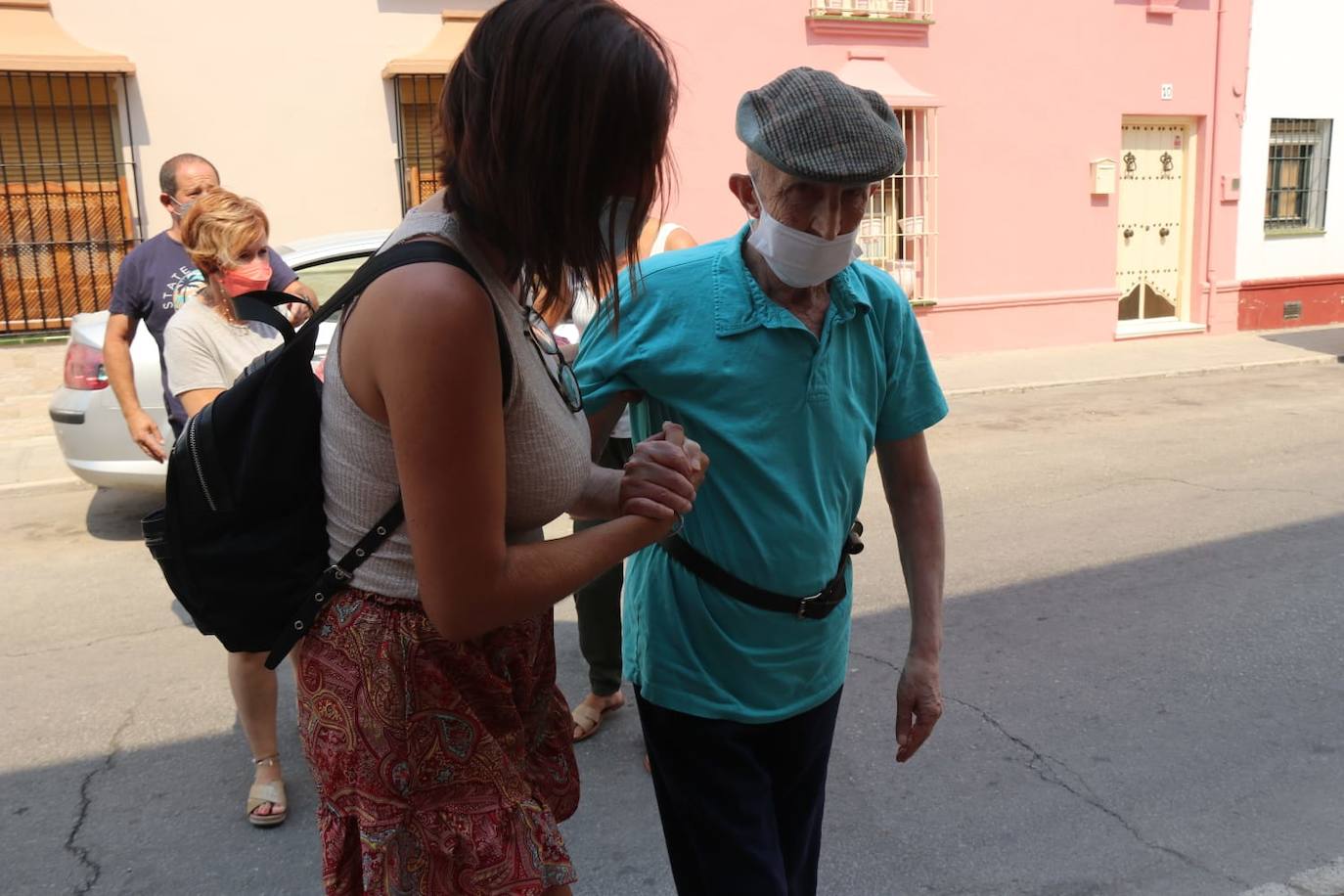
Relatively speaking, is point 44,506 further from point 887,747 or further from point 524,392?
point 524,392

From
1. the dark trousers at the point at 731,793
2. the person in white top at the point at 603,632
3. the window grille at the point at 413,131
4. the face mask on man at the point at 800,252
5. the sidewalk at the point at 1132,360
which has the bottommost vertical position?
the sidewalk at the point at 1132,360

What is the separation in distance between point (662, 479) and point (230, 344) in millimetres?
2338

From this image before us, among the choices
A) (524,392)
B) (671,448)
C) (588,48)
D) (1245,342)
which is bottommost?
(1245,342)

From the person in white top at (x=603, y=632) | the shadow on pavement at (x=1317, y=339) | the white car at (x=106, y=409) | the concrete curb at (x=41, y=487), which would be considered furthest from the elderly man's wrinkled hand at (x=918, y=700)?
the shadow on pavement at (x=1317, y=339)

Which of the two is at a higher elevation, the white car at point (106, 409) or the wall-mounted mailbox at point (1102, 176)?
the wall-mounted mailbox at point (1102, 176)

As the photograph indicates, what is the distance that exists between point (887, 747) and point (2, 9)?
10.4m

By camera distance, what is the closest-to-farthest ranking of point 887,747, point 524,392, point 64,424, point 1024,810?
1. point 524,392
2. point 1024,810
3. point 887,747
4. point 64,424

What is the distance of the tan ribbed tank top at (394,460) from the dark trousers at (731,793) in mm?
601

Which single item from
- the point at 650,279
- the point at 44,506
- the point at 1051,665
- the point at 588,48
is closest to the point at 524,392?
the point at 588,48

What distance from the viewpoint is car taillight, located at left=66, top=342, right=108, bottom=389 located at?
21.0 feet

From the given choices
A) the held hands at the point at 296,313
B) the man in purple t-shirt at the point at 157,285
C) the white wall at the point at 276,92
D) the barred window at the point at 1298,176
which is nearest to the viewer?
the held hands at the point at 296,313

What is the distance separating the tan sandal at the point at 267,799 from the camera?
333 cm

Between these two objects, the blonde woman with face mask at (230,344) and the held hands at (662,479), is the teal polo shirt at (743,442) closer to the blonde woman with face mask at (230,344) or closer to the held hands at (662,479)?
the held hands at (662,479)

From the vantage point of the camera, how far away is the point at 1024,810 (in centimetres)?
330
